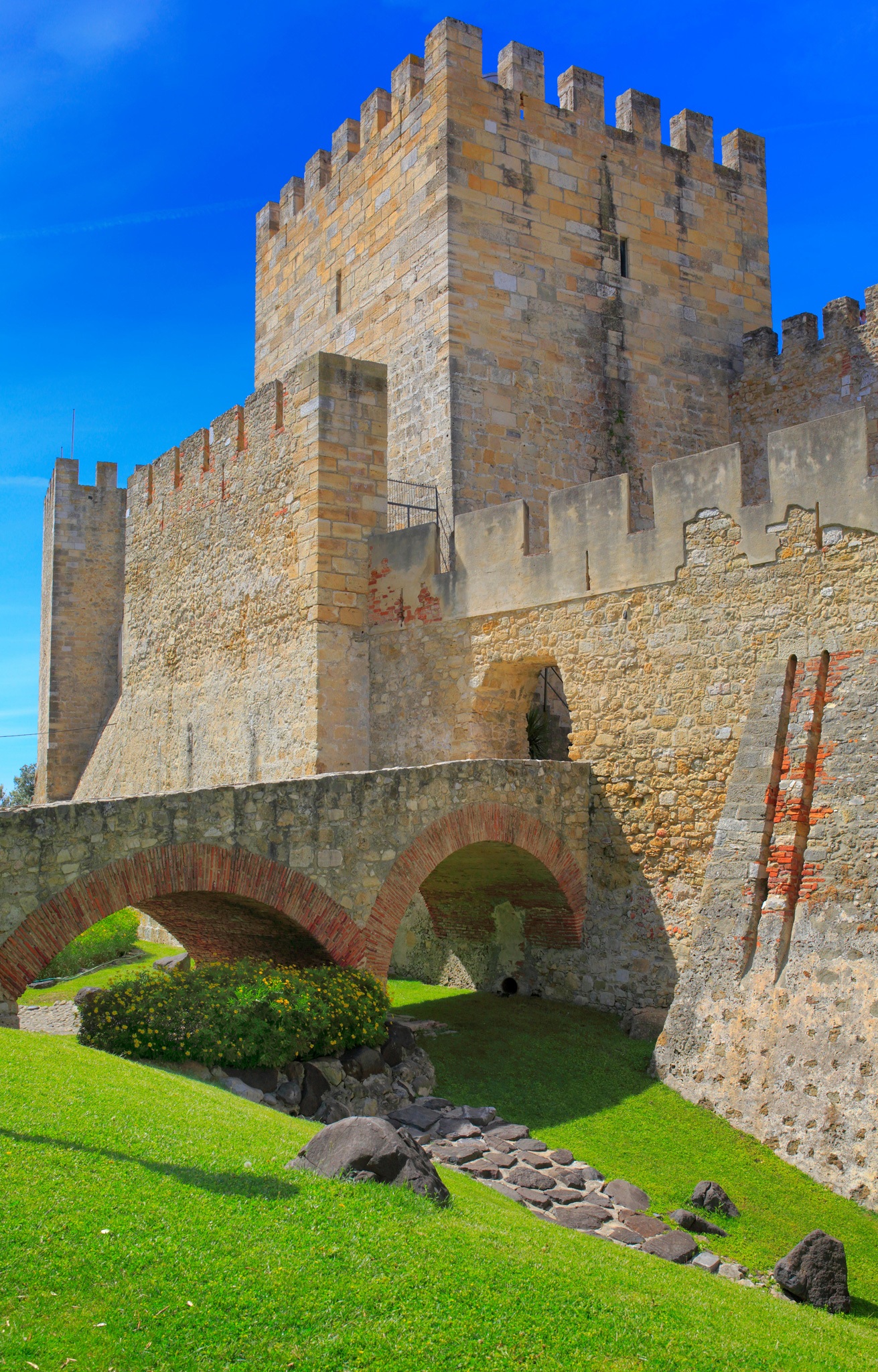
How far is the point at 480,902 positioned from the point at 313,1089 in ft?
14.7

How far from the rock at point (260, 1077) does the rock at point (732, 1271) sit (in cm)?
333

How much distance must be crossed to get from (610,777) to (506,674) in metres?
1.84

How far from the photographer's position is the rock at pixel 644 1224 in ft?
23.1

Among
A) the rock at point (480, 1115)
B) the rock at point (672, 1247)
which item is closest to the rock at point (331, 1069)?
the rock at point (480, 1115)

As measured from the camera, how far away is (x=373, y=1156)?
5727mm

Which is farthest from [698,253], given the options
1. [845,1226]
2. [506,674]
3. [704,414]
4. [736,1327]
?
[736,1327]

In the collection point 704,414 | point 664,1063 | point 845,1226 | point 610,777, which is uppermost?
point 704,414

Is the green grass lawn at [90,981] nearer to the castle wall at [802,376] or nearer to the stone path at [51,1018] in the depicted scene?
the stone path at [51,1018]

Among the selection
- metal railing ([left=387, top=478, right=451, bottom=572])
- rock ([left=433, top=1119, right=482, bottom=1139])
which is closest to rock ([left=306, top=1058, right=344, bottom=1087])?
rock ([left=433, top=1119, right=482, bottom=1139])

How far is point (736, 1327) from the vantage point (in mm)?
5250

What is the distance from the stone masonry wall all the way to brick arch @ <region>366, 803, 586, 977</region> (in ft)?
6.44

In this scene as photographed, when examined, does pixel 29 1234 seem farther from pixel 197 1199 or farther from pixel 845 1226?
pixel 845 1226

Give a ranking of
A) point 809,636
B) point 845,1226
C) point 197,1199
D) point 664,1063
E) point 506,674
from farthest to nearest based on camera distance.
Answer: point 506,674, point 809,636, point 664,1063, point 845,1226, point 197,1199

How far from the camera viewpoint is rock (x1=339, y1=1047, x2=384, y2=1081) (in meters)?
8.91
